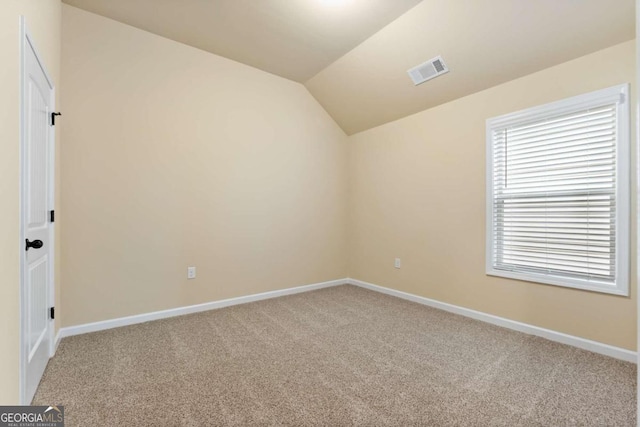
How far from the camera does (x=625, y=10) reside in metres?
2.02

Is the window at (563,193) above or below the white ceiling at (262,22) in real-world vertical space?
below

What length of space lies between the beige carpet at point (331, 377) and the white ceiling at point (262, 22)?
291 cm

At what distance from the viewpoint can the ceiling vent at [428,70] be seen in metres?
2.98

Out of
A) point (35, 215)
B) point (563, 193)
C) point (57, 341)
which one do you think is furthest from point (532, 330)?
point (57, 341)

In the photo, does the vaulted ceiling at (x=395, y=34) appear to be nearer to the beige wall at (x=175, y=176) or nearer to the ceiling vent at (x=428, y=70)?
the ceiling vent at (x=428, y=70)

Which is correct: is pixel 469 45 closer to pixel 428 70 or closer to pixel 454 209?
pixel 428 70

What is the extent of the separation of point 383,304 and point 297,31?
3156 millimetres

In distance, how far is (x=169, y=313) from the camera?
3.16 m

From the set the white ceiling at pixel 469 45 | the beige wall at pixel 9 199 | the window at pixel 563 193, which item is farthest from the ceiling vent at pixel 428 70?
the beige wall at pixel 9 199

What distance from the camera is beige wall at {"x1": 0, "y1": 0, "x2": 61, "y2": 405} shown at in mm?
1276

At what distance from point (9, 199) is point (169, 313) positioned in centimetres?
213

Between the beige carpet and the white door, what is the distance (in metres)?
0.27

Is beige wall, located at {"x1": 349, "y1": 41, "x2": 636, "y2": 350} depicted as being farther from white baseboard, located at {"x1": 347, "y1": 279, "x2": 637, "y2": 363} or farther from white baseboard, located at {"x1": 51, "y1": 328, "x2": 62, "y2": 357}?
white baseboard, located at {"x1": 51, "y1": 328, "x2": 62, "y2": 357}

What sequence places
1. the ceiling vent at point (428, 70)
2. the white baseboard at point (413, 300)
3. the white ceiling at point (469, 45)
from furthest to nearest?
the ceiling vent at point (428, 70)
the white baseboard at point (413, 300)
the white ceiling at point (469, 45)
